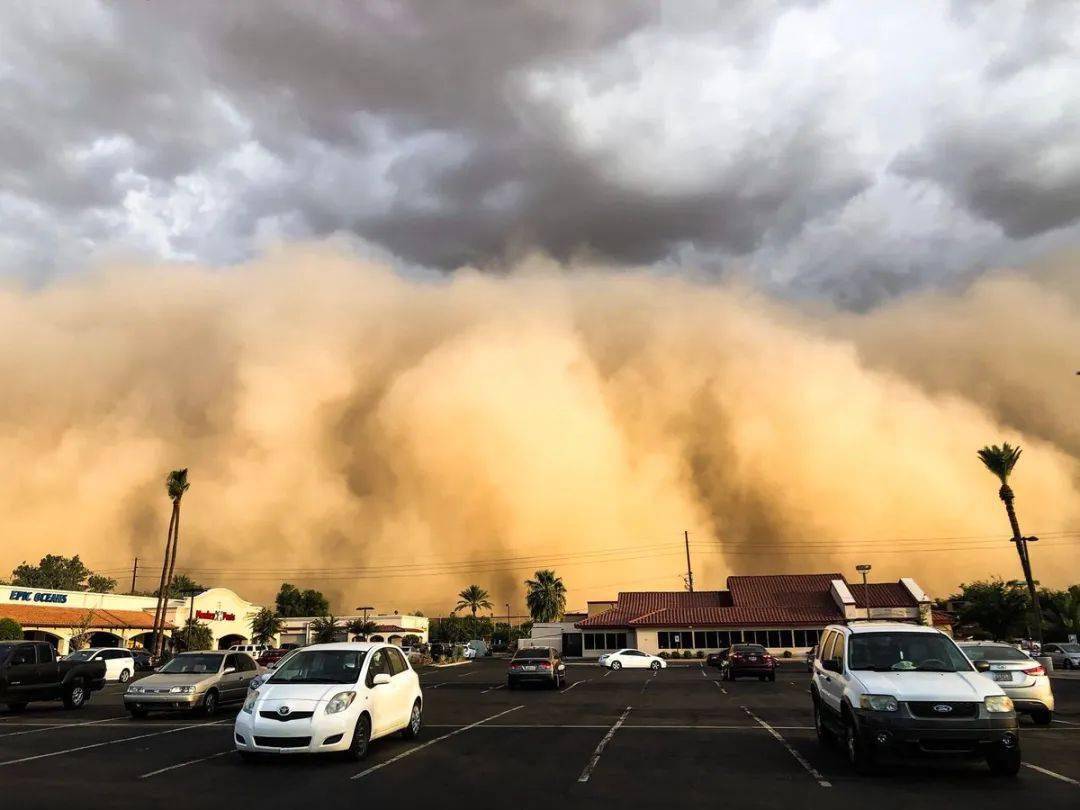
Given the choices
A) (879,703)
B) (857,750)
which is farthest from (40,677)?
(879,703)

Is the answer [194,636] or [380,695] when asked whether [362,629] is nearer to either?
[194,636]

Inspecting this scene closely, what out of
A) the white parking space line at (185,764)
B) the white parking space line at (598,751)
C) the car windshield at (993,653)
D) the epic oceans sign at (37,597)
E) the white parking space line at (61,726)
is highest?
the epic oceans sign at (37,597)

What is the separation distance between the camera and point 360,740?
11969 mm

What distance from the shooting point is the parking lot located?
9.68 meters

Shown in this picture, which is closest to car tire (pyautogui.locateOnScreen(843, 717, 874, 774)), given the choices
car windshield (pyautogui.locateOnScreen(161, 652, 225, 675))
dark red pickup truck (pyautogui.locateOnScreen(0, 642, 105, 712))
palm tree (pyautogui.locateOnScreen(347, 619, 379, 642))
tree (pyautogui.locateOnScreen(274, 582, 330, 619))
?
car windshield (pyautogui.locateOnScreen(161, 652, 225, 675))

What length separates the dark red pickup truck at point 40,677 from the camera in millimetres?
20938

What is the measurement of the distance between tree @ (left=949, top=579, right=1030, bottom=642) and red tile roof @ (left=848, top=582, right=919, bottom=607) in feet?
17.6

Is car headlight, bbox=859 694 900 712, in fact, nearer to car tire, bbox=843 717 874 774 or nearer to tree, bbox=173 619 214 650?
car tire, bbox=843 717 874 774

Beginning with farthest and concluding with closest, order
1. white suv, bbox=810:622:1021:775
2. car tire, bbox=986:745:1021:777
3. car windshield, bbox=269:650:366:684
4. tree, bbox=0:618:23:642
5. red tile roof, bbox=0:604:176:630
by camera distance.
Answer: red tile roof, bbox=0:604:176:630 → tree, bbox=0:618:23:642 → car windshield, bbox=269:650:366:684 → car tire, bbox=986:745:1021:777 → white suv, bbox=810:622:1021:775

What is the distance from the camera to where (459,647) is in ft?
256

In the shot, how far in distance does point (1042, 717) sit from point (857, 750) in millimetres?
9032

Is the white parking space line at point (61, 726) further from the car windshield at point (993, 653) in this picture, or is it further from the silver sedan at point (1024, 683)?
the car windshield at point (993, 653)

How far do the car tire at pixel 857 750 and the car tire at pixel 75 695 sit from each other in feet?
70.1

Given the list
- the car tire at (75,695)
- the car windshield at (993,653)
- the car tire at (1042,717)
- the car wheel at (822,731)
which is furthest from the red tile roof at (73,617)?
the car tire at (1042,717)
